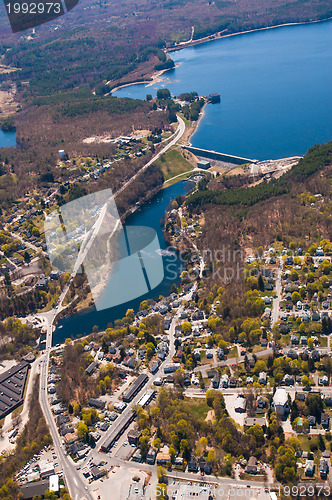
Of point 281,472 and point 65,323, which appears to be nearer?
point 281,472

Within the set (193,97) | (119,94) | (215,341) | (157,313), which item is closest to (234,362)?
(215,341)

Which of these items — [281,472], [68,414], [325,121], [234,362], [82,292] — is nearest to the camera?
[281,472]

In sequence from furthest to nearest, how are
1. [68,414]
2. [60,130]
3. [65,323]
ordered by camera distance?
[60,130]
[65,323]
[68,414]

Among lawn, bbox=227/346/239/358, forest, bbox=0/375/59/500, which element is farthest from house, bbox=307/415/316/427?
forest, bbox=0/375/59/500

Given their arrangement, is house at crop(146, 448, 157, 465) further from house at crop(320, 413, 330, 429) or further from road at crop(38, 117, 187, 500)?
house at crop(320, 413, 330, 429)

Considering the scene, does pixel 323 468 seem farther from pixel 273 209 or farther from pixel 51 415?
pixel 273 209

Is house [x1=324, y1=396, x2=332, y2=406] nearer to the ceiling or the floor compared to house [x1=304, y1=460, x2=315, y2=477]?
nearer to the floor

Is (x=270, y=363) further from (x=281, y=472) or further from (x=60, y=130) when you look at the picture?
(x=60, y=130)
